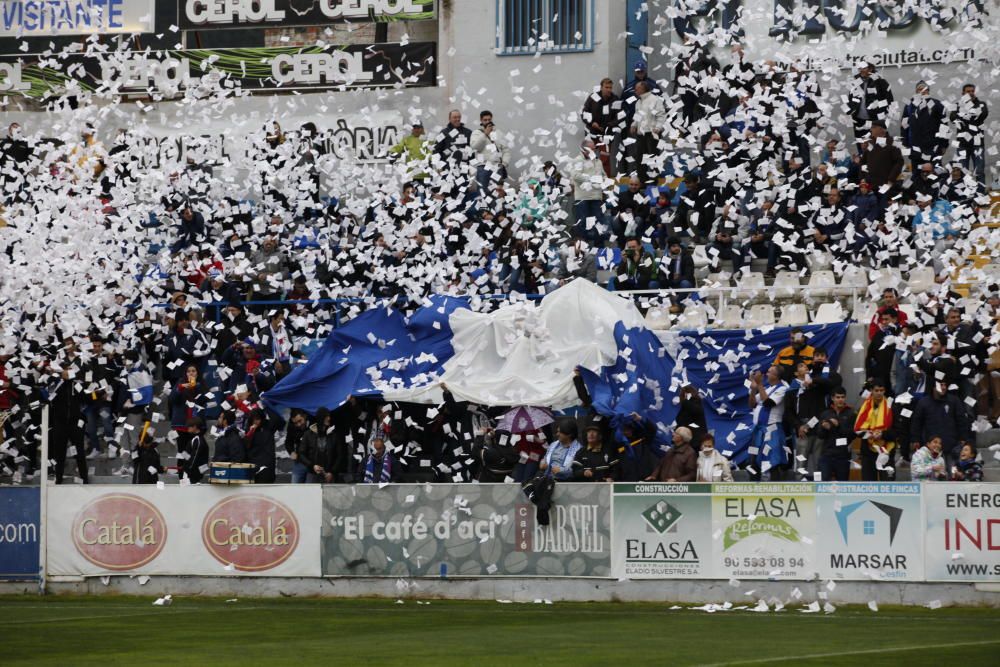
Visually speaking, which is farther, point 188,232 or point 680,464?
point 188,232

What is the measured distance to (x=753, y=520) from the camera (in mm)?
19047

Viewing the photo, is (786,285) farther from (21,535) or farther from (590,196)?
(21,535)

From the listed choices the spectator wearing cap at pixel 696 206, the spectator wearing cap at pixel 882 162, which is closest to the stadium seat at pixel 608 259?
the spectator wearing cap at pixel 696 206

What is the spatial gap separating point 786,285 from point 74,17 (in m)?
14.8

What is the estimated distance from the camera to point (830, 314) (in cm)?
2312

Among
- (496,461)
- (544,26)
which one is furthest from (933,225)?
(544,26)

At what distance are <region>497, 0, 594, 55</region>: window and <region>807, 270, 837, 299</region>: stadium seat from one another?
7.04 m

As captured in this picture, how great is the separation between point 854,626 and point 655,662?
368 centimetres

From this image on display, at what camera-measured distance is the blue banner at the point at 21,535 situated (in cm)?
2164

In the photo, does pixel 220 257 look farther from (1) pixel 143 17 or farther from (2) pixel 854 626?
(2) pixel 854 626

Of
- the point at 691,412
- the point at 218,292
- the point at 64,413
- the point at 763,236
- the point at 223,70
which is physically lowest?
the point at 64,413

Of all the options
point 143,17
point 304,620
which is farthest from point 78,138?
point 304,620

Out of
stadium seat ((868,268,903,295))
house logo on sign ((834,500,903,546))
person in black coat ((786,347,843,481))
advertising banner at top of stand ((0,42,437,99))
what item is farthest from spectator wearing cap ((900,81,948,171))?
advertising banner at top of stand ((0,42,437,99))

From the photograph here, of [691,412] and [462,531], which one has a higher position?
[691,412]
